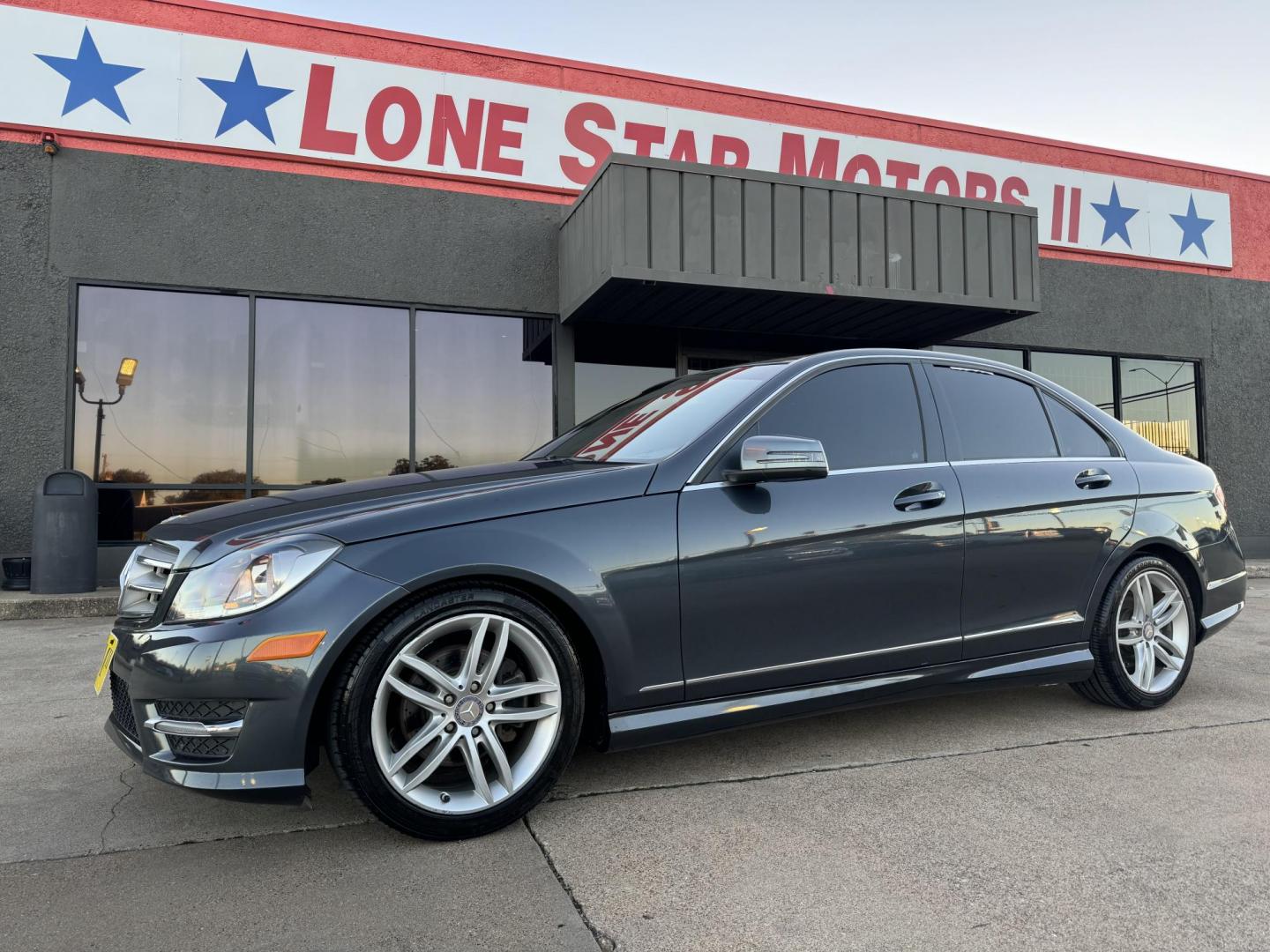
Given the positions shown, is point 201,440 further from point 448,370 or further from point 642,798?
point 642,798

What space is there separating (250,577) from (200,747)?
48 centimetres

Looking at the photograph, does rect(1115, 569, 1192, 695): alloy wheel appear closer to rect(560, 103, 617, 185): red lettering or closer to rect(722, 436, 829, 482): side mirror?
rect(722, 436, 829, 482): side mirror

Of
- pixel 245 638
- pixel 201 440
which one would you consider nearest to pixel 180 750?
pixel 245 638

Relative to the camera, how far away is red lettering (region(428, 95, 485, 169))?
9.10 metres

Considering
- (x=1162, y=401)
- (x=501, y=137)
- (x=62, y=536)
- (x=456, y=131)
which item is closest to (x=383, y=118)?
(x=456, y=131)

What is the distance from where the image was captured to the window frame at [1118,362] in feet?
36.6

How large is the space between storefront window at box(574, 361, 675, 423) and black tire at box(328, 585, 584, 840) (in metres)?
6.78

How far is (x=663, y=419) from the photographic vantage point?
136 inches

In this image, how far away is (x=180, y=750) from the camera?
246 cm

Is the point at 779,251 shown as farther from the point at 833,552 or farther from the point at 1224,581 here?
the point at 833,552

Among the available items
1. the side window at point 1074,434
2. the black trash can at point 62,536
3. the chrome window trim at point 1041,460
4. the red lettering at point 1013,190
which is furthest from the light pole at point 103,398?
the red lettering at point 1013,190

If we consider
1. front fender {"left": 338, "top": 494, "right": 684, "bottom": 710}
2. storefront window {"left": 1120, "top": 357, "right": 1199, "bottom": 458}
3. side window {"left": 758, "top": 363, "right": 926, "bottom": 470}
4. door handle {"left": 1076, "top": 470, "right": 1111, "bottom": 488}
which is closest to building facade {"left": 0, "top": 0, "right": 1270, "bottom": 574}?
storefront window {"left": 1120, "top": 357, "right": 1199, "bottom": 458}

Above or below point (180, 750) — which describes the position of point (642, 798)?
below

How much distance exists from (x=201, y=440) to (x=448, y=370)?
2397 millimetres
